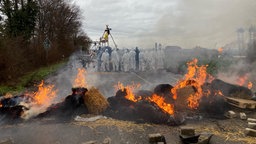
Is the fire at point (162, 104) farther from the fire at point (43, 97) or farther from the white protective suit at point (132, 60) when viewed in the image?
the white protective suit at point (132, 60)

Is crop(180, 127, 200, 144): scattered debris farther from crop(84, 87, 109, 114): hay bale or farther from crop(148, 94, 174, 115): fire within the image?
crop(84, 87, 109, 114): hay bale

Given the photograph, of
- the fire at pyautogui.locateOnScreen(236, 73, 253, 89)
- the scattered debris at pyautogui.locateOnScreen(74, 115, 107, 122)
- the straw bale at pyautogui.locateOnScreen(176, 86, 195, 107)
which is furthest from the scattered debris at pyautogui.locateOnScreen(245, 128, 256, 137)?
the fire at pyautogui.locateOnScreen(236, 73, 253, 89)

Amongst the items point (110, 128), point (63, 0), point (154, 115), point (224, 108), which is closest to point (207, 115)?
point (224, 108)

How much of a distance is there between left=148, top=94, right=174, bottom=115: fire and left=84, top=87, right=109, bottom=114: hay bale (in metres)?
1.44

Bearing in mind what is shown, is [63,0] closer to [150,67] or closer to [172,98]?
[150,67]

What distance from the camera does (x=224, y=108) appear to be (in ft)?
29.8

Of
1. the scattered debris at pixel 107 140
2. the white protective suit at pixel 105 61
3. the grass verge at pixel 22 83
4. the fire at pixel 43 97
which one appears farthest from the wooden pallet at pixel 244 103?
the white protective suit at pixel 105 61

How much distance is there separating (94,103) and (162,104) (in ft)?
6.62

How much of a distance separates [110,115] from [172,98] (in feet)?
6.67

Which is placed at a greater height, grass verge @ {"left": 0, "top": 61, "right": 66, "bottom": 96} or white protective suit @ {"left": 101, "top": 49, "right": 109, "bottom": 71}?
white protective suit @ {"left": 101, "top": 49, "right": 109, "bottom": 71}

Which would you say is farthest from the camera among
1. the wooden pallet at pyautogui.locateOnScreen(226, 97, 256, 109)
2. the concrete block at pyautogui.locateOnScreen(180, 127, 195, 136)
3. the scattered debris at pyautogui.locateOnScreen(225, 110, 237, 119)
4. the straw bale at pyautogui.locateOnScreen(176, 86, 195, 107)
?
the straw bale at pyautogui.locateOnScreen(176, 86, 195, 107)

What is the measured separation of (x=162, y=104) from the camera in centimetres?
884

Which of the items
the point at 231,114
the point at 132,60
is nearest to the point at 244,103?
the point at 231,114

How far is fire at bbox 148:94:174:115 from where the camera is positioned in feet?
27.9
